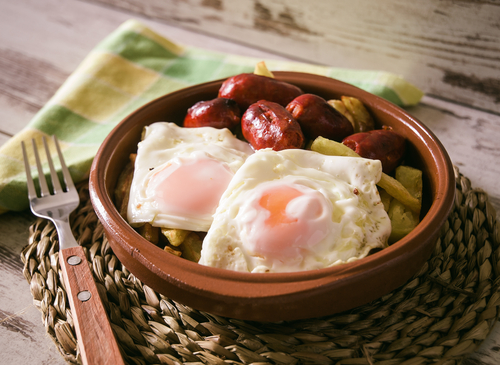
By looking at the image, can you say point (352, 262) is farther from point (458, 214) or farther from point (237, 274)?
point (458, 214)

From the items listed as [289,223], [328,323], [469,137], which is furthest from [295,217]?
[469,137]

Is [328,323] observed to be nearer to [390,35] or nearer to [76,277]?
[76,277]

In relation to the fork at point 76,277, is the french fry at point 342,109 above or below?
above

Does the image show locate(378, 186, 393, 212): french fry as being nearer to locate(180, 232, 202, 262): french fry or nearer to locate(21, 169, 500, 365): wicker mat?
locate(21, 169, 500, 365): wicker mat

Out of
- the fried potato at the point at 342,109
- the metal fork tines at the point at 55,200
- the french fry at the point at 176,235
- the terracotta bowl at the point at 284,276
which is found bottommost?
the metal fork tines at the point at 55,200

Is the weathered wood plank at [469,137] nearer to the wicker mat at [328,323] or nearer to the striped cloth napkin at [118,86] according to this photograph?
the striped cloth napkin at [118,86]

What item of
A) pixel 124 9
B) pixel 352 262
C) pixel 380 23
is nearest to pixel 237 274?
pixel 352 262

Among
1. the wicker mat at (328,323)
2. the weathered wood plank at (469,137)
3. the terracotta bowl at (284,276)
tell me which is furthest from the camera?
the weathered wood plank at (469,137)

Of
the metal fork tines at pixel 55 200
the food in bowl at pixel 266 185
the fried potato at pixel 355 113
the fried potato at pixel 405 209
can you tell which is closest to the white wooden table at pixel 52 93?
the metal fork tines at pixel 55 200
